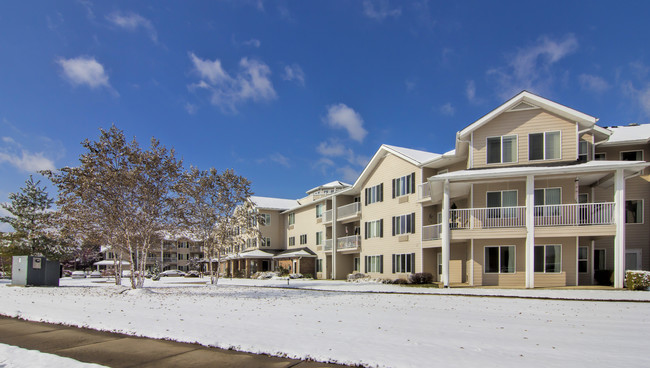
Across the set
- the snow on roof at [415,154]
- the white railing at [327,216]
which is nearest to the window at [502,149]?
the snow on roof at [415,154]

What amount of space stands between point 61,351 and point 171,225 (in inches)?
715

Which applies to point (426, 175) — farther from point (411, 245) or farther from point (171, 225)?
point (171, 225)

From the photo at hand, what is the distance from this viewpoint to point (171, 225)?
25984 mm

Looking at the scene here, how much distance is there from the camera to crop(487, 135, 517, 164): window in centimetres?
2558

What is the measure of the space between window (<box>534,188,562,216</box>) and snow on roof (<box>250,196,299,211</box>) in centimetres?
3721

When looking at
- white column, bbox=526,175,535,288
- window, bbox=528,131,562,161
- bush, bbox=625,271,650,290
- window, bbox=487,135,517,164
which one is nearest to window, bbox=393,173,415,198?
window, bbox=487,135,517,164

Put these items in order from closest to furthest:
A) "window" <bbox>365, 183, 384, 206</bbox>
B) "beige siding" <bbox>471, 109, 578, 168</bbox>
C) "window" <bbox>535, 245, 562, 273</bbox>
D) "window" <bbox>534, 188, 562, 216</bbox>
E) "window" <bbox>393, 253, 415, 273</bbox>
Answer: "window" <bbox>535, 245, 562, 273</bbox> → "window" <bbox>534, 188, 562, 216</bbox> → "beige siding" <bbox>471, 109, 578, 168</bbox> → "window" <bbox>393, 253, 415, 273</bbox> → "window" <bbox>365, 183, 384, 206</bbox>

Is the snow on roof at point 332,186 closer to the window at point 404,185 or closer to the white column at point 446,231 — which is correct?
the window at point 404,185

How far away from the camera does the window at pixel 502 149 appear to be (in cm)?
2558

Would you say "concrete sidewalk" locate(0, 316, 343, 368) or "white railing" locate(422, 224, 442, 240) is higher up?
"white railing" locate(422, 224, 442, 240)

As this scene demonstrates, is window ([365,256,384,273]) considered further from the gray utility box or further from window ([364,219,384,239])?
the gray utility box

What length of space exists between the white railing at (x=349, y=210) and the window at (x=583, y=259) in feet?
59.9

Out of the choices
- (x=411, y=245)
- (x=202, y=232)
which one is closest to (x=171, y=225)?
(x=202, y=232)

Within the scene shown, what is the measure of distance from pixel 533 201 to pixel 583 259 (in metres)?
5.56
